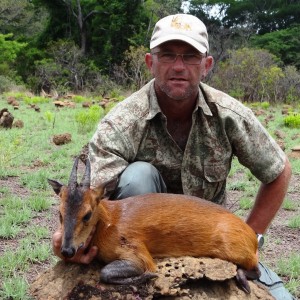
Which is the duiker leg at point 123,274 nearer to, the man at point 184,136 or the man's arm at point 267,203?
the man at point 184,136

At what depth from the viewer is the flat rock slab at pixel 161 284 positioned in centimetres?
327

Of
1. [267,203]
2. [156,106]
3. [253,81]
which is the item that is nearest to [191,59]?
[156,106]

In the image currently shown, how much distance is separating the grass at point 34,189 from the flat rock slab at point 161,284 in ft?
3.75

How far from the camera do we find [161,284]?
3.33m

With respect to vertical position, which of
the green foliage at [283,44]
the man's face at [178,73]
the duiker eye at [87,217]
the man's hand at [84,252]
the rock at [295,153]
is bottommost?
the rock at [295,153]

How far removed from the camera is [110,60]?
3341 centimetres

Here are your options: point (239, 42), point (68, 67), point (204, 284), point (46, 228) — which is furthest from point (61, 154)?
point (239, 42)

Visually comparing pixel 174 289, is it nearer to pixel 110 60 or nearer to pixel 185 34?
pixel 185 34

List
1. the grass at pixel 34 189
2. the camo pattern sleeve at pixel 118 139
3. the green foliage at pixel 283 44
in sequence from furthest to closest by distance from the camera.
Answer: the green foliage at pixel 283 44
the grass at pixel 34 189
the camo pattern sleeve at pixel 118 139

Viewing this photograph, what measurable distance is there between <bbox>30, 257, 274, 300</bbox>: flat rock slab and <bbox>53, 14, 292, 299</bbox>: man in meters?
0.78

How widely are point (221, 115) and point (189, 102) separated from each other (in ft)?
Answer: 0.95

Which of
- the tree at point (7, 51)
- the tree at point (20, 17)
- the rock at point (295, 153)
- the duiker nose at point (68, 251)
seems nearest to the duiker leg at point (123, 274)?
the duiker nose at point (68, 251)

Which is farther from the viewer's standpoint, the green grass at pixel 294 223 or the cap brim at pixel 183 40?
the green grass at pixel 294 223

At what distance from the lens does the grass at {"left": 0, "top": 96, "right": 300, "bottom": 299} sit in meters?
5.24
